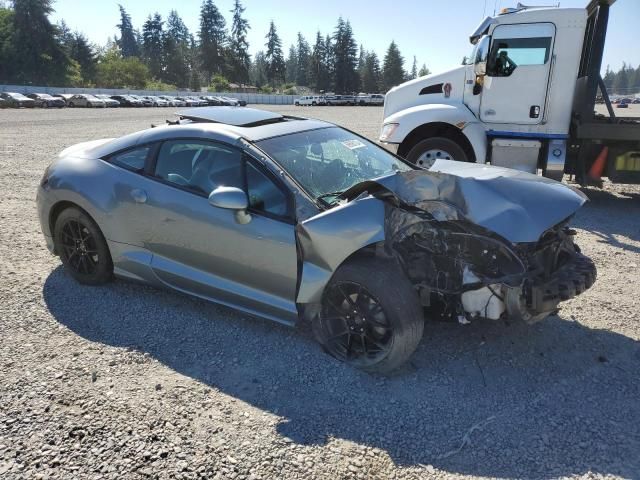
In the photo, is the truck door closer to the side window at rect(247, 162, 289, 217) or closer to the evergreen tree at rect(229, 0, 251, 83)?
the side window at rect(247, 162, 289, 217)

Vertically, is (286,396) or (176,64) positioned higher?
(176,64)

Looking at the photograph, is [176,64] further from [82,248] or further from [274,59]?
[82,248]

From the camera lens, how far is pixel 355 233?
3.04 m

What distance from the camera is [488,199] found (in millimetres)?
3047

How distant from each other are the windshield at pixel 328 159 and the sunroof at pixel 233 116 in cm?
40

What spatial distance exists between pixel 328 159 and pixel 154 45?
109124 millimetres

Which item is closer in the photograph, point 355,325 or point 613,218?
point 355,325

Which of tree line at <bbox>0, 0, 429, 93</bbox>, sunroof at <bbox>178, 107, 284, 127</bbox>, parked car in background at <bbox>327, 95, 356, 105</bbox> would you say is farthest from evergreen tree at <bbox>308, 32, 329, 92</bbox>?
sunroof at <bbox>178, 107, 284, 127</bbox>

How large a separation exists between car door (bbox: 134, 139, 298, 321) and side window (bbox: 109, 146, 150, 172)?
14 centimetres

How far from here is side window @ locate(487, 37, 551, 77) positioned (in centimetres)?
742

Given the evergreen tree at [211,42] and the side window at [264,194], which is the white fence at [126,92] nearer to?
the evergreen tree at [211,42]


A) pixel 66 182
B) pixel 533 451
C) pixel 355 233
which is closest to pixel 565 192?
pixel 355 233

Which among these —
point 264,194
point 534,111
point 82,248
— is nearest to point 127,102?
point 534,111

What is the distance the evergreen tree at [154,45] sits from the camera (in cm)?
9875
